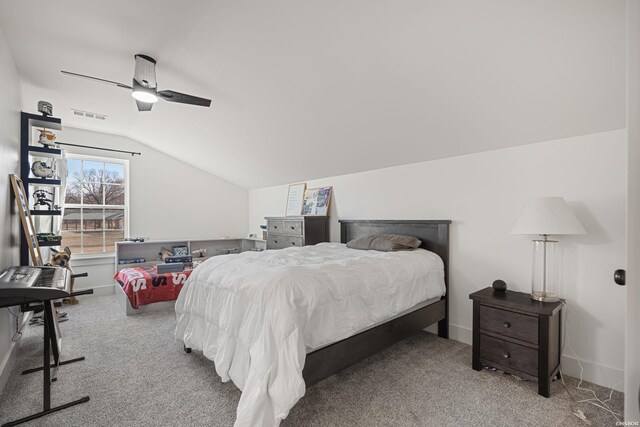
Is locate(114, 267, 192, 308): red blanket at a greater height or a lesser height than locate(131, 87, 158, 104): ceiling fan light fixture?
lesser

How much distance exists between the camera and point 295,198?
4.93 m

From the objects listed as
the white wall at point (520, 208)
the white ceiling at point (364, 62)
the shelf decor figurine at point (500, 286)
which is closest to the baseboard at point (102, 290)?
the white ceiling at point (364, 62)

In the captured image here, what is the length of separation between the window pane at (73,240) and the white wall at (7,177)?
7.46 feet

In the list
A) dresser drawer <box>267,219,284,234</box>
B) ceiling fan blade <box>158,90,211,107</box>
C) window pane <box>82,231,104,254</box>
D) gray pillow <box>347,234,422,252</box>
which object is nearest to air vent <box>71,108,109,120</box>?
window pane <box>82,231,104,254</box>

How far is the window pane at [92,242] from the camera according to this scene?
481 centimetres

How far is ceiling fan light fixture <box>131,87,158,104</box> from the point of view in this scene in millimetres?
2332

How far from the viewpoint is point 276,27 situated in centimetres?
199

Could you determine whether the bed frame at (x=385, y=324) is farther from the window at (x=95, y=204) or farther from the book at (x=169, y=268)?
the window at (x=95, y=204)

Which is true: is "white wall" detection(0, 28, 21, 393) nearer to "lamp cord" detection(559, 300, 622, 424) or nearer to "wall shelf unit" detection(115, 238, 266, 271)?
"wall shelf unit" detection(115, 238, 266, 271)

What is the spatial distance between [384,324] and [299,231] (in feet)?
7.06

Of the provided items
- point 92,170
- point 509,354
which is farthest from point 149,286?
point 509,354

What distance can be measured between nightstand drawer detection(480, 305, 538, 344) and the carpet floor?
13.9 inches

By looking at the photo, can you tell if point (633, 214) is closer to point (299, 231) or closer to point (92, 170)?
point (299, 231)

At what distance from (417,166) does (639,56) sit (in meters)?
2.29
